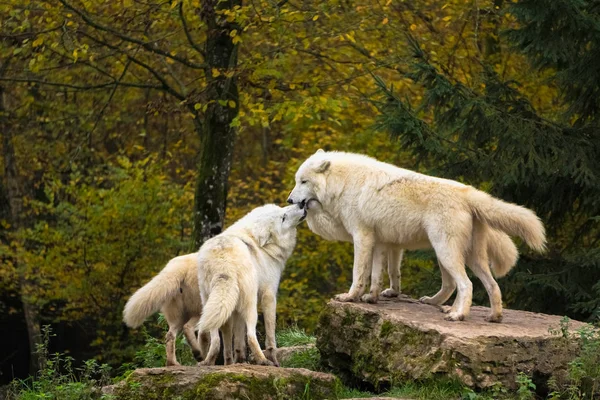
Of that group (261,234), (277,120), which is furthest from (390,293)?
(277,120)

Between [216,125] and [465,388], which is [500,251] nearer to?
[465,388]

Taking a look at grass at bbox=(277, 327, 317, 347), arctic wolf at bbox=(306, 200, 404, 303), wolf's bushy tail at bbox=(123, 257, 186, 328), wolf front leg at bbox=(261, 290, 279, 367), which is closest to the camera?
wolf front leg at bbox=(261, 290, 279, 367)

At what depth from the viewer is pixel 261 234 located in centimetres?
853

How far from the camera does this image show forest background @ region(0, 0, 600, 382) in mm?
12805

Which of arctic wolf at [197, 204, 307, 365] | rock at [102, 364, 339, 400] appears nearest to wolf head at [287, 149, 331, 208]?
arctic wolf at [197, 204, 307, 365]

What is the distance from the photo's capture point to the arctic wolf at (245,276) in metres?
7.44

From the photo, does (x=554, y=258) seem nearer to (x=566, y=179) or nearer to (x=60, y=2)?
(x=566, y=179)

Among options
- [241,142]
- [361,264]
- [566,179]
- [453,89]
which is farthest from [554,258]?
[241,142]

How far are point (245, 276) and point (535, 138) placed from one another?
6606mm

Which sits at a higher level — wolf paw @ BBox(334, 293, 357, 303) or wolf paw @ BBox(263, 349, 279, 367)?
wolf paw @ BBox(334, 293, 357, 303)

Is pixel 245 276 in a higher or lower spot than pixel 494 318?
higher

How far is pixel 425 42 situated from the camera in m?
17.2

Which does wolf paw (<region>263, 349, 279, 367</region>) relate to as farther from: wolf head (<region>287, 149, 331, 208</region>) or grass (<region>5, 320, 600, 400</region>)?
wolf head (<region>287, 149, 331, 208</region>)

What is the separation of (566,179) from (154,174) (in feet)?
28.6
